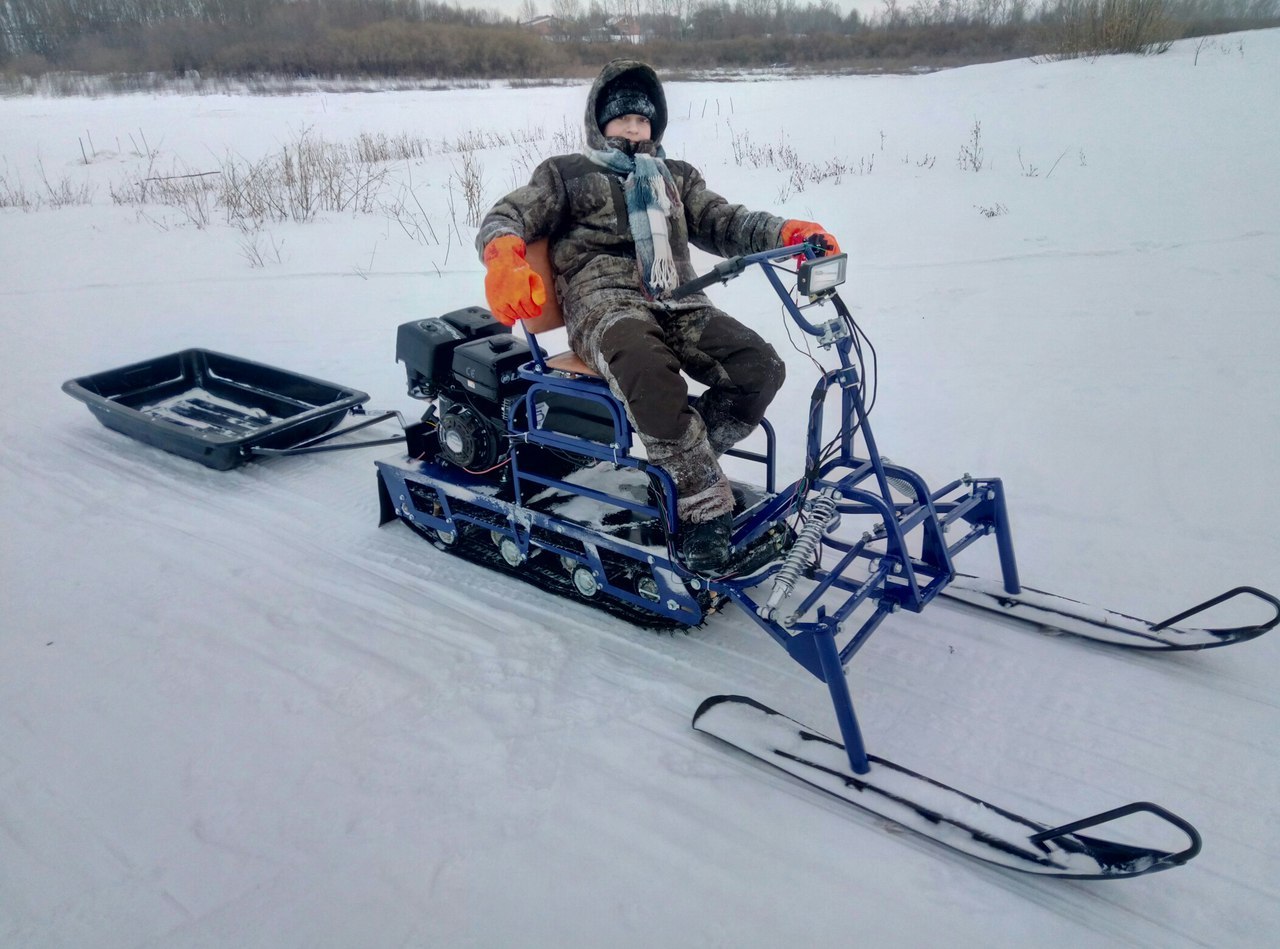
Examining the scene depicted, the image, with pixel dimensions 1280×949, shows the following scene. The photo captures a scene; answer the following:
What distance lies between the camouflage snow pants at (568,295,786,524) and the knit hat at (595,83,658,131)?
2.58ft

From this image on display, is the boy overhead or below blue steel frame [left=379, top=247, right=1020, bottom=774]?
overhead

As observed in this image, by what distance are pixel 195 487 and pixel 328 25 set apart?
31912 millimetres

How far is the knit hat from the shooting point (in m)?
3.22

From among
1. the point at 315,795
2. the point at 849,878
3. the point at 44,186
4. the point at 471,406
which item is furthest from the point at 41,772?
the point at 44,186

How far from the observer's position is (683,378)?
2846mm

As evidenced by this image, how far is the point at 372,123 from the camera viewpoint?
16.3 meters

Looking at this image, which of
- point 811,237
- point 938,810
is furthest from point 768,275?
point 938,810

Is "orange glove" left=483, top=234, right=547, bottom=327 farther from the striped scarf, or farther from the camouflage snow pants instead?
the striped scarf

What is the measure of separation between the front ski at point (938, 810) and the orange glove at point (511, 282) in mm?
1431

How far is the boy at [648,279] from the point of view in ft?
8.86

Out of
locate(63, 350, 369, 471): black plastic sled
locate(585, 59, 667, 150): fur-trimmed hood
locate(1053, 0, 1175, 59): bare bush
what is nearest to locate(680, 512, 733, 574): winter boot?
locate(585, 59, 667, 150): fur-trimmed hood

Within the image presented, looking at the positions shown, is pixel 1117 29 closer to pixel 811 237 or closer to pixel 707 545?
pixel 811 237

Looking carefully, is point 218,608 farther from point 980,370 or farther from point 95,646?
point 980,370

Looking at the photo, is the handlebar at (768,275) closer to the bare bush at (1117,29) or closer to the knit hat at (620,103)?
the knit hat at (620,103)
